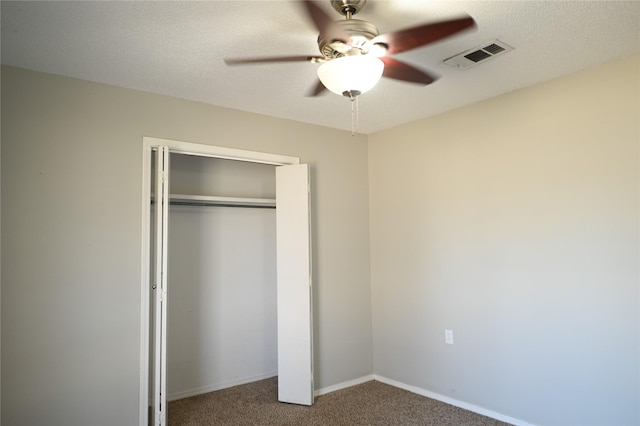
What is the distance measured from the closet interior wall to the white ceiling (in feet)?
3.64

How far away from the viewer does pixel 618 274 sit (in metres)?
2.64

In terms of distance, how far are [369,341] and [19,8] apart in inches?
146

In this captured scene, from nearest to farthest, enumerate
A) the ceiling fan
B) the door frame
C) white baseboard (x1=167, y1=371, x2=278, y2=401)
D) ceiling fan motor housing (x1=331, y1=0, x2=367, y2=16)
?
the ceiling fan → ceiling fan motor housing (x1=331, y1=0, x2=367, y2=16) → the door frame → white baseboard (x1=167, y1=371, x2=278, y2=401)

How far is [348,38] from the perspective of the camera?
181cm

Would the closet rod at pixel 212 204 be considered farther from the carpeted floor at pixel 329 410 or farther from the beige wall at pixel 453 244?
the carpeted floor at pixel 329 410

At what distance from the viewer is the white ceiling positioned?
2.03 meters

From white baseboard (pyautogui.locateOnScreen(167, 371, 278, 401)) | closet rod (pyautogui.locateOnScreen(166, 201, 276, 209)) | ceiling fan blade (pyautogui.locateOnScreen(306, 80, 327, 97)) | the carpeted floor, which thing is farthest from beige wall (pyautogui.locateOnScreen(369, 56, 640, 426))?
ceiling fan blade (pyautogui.locateOnScreen(306, 80, 327, 97))

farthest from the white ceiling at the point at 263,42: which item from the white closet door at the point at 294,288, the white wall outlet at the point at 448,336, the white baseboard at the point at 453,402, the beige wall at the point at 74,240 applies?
the white baseboard at the point at 453,402

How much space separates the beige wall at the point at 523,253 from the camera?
2.65 meters

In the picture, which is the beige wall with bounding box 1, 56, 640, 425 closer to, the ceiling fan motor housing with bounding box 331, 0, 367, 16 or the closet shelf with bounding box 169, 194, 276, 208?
the closet shelf with bounding box 169, 194, 276, 208

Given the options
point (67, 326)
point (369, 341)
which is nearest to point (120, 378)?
point (67, 326)

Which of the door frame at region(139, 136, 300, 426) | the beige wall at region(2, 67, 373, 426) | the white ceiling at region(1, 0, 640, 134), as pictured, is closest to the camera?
the white ceiling at region(1, 0, 640, 134)

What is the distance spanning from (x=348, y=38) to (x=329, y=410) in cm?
287

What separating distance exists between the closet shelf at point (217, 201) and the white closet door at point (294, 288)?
0.60 meters
